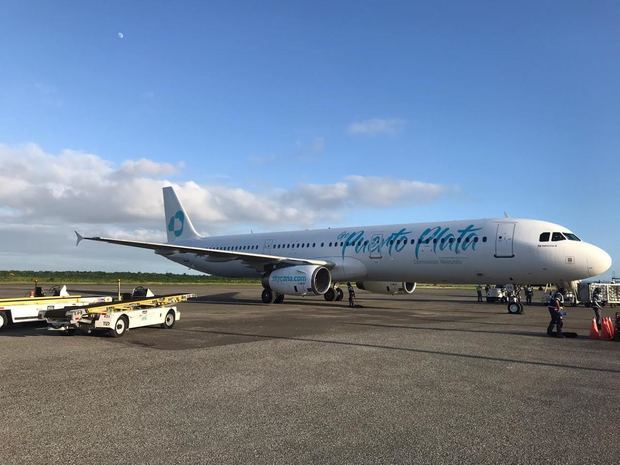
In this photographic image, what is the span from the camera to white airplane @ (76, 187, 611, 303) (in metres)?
20.3

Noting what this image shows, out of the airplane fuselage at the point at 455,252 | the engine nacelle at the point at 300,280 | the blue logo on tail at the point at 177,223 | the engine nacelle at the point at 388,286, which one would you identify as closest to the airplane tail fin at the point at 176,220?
the blue logo on tail at the point at 177,223

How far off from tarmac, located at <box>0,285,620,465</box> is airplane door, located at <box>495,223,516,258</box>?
933 cm

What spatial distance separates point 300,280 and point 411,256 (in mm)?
5542

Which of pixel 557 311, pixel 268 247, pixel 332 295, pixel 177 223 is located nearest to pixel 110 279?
pixel 177 223

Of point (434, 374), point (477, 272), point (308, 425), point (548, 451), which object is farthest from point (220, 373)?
point (477, 272)

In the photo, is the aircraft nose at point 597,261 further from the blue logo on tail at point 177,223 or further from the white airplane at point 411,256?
the blue logo on tail at point 177,223

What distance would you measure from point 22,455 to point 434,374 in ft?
19.8

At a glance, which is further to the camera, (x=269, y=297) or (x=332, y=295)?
(x=332, y=295)

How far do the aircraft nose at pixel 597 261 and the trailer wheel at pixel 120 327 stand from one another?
1741 centimetres

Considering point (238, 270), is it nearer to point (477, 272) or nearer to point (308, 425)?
point (477, 272)

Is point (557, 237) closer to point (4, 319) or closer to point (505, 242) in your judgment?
point (505, 242)

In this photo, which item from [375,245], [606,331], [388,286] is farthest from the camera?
[388,286]

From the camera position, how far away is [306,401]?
21.3 ft

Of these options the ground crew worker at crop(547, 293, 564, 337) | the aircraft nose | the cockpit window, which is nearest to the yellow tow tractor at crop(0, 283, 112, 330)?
the ground crew worker at crop(547, 293, 564, 337)
